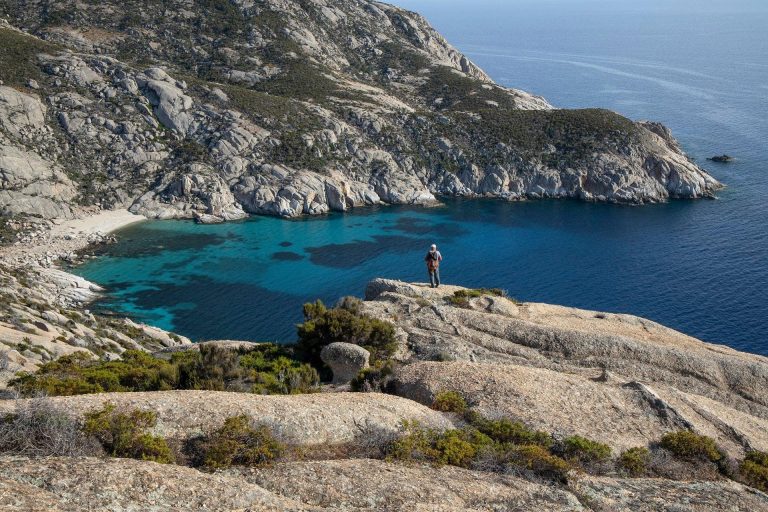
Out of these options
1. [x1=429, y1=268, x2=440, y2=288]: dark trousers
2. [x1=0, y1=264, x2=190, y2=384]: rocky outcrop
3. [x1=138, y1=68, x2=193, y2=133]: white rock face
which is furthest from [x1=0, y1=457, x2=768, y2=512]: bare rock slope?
[x1=138, y1=68, x2=193, y2=133]: white rock face

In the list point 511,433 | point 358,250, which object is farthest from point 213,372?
point 358,250

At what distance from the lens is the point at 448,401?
1659cm

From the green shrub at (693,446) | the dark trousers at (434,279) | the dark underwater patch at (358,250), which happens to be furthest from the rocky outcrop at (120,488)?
the dark underwater patch at (358,250)

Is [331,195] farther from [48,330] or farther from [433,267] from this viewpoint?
[433,267]

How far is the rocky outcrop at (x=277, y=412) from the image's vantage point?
1277 centimetres

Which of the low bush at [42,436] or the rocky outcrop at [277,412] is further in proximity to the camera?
the rocky outcrop at [277,412]

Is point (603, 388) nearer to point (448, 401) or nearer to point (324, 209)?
point (448, 401)

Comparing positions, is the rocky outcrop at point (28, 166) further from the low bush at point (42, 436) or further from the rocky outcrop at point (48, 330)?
the low bush at point (42, 436)

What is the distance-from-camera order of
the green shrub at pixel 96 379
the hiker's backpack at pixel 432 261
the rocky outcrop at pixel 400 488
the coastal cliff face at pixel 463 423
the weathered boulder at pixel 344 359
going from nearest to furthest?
the coastal cliff face at pixel 463 423
the rocky outcrop at pixel 400 488
the green shrub at pixel 96 379
the weathered boulder at pixel 344 359
the hiker's backpack at pixel 432 261

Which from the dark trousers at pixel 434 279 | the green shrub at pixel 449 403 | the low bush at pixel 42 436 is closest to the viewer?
the low bush at pixel 42 436

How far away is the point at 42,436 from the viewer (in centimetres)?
1112

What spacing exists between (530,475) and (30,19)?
13645 centimetres

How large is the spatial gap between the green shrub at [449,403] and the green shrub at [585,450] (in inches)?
114

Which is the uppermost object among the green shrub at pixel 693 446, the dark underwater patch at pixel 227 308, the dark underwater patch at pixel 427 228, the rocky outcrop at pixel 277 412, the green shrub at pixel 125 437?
the green shrub at pixel 125 437
